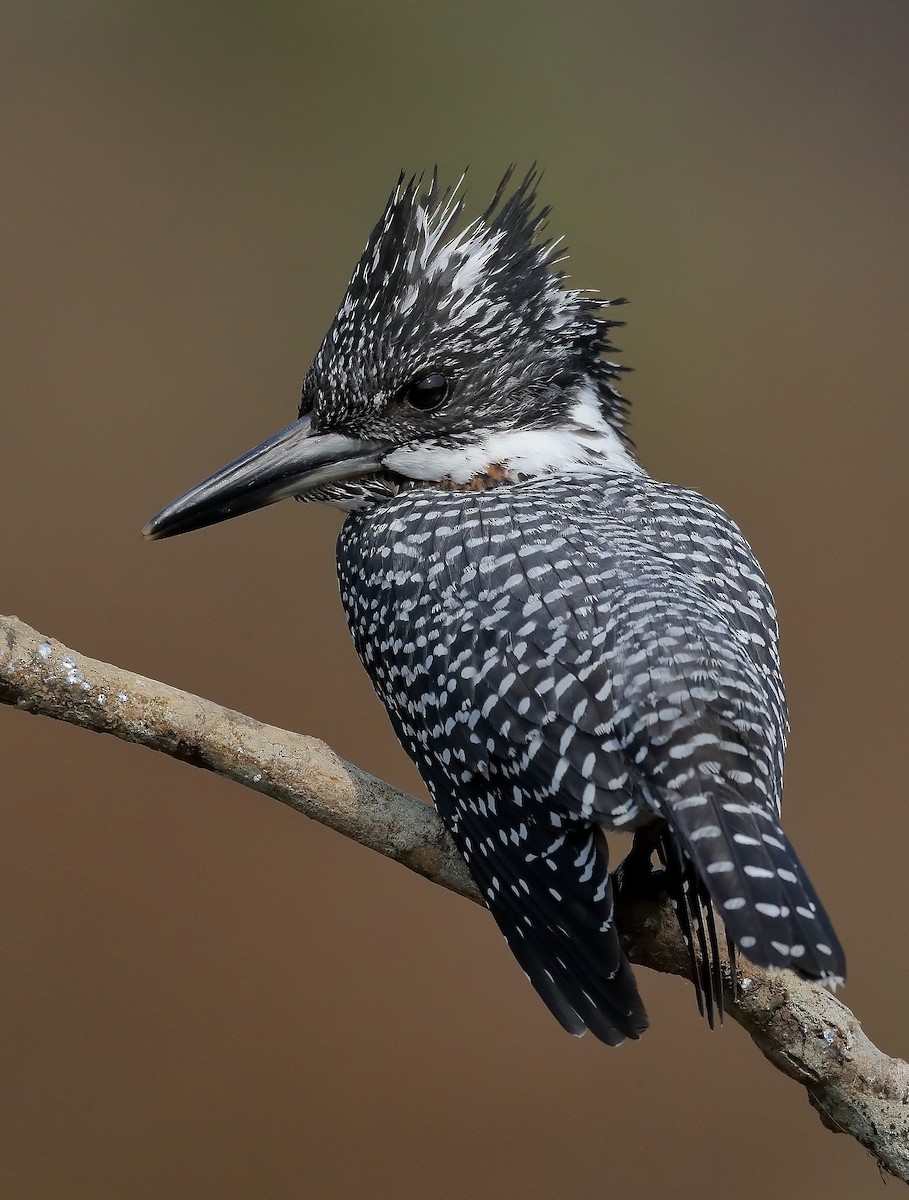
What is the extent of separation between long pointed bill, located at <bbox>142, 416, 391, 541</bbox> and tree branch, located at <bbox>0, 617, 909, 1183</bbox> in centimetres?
54

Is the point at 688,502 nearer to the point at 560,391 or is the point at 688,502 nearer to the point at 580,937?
the point at 560,391

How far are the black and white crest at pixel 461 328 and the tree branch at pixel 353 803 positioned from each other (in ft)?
2.12

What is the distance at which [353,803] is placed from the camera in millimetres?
1567

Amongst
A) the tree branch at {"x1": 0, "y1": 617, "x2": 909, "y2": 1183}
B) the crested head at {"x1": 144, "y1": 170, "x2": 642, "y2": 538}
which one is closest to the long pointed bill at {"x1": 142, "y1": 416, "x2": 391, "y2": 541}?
the crested head at {"x1": 144, "y1": 170, "x2": 642, "y2": 538}

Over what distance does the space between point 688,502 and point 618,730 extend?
1.88 feet

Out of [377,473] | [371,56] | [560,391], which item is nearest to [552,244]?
[560,391]

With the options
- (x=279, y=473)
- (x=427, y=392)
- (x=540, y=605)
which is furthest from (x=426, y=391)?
(x=540, y=605)

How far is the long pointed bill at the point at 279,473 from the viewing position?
2.01 metres

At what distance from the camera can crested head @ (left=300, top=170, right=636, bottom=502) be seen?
1996mm

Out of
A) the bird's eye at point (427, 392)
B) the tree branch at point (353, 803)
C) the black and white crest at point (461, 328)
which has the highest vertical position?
the black and white crest at point (461, 328)

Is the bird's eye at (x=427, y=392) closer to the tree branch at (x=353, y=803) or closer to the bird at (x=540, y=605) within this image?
the bird at (x=540, y=605)

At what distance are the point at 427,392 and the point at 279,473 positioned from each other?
0.27 m

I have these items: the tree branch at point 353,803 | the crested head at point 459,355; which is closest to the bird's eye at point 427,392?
the crested head at point 459,355

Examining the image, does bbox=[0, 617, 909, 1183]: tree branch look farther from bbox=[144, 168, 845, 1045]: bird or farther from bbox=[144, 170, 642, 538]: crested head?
bbox=[144, 170, 642, 538]: crested head
